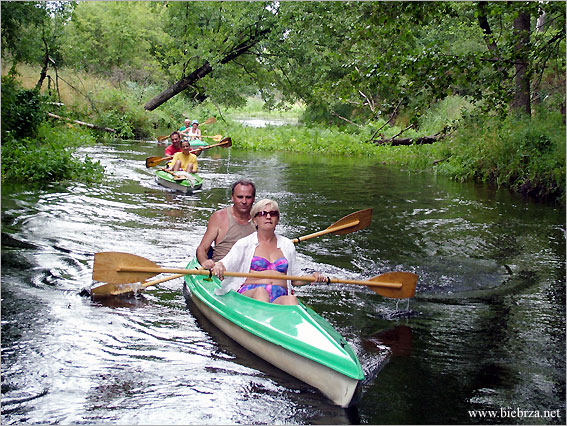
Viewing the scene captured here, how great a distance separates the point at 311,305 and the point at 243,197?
4.78 feet

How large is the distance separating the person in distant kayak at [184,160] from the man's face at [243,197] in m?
8.62

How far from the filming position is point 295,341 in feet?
15.6

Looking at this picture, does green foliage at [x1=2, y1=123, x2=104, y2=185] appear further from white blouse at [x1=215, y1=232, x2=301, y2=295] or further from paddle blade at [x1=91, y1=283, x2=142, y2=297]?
white blouse at [x1=215, y1=232, x2=301, y2=295]

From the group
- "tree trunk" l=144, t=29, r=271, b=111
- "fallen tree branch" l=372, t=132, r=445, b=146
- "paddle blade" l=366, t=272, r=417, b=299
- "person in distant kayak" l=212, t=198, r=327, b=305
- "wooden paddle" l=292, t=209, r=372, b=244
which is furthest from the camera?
"tree trunk" l=144, t=29, r=271, b=111

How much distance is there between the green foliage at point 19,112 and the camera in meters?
13.6

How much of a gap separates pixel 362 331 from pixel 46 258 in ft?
13.6

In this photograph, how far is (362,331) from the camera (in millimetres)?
6129

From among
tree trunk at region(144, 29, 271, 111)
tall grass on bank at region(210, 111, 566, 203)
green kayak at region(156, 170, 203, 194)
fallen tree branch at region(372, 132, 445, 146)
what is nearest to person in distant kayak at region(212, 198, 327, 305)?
tall grass on bank at region(210, 111, 566, 203)

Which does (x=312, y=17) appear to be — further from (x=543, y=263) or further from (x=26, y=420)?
(x=26, y=420)

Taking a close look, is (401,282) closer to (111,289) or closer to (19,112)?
(111,289)

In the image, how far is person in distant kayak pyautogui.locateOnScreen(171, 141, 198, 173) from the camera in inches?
578

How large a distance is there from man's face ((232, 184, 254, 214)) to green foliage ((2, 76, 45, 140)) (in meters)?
8.79

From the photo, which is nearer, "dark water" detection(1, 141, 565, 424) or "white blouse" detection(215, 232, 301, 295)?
"dark water" detection(1, 141, 565, 424)

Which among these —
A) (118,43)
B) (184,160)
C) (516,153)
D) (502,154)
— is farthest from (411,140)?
(118,43)
